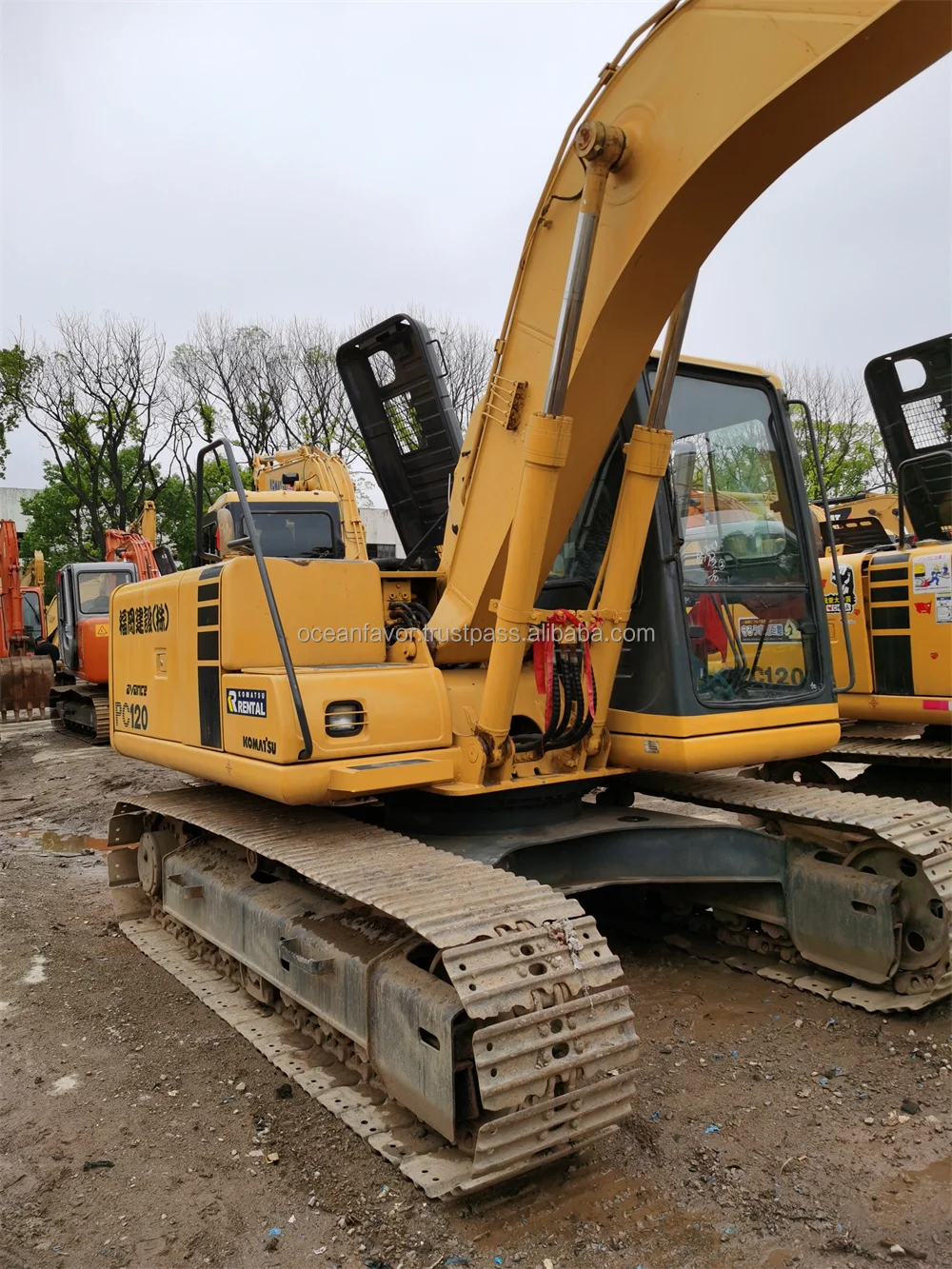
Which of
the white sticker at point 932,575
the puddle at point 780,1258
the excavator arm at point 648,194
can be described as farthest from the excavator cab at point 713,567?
the white sticker at point 932,575

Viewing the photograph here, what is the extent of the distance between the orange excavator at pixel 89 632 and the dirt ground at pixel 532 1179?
10383 mm

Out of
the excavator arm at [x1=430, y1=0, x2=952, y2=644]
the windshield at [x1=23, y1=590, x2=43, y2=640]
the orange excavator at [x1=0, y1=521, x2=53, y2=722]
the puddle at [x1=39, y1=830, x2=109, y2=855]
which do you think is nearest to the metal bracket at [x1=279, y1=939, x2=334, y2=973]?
the excavator arm at [x1=430, y1=0, x2=952, y2=644]

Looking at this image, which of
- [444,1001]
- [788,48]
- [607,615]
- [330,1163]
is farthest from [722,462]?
[330,1163]

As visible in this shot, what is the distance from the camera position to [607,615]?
418 centimetres

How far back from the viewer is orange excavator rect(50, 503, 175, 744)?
14.6m

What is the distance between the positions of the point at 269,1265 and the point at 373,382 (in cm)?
447

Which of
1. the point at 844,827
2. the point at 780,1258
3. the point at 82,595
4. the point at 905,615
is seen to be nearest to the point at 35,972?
the point at 780,1258

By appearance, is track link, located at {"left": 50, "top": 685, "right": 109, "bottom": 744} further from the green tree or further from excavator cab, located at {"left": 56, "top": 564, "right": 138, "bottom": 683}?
the green tree

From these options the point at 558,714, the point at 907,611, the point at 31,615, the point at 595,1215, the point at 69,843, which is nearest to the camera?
the point at 595,1215

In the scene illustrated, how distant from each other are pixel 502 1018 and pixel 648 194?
2706 millimetres

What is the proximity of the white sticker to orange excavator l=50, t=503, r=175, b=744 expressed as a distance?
10920mm

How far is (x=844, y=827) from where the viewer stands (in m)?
4.31

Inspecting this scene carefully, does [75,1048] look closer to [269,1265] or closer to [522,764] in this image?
[269,1265]

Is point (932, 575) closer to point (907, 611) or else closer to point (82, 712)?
point (907, 611)
